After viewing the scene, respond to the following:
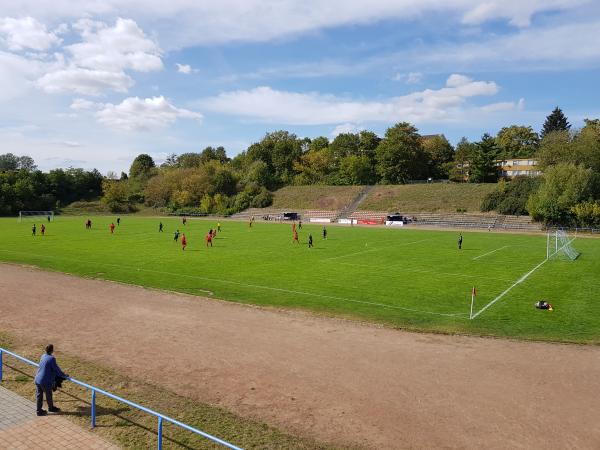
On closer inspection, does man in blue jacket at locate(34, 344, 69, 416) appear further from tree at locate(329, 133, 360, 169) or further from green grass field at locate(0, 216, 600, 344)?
tree at locate(329, 133, 360, 169)

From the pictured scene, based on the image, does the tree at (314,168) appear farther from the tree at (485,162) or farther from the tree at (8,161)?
the tree at (8,161)

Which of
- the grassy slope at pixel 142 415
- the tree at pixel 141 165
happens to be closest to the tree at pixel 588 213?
the grassy slope at pixel 142 415

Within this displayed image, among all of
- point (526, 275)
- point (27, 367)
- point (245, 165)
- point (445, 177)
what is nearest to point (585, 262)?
point (526, 275)

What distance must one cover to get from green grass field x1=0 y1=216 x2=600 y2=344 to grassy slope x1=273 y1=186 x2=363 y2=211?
53312mm

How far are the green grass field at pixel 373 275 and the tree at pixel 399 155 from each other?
2482 inches

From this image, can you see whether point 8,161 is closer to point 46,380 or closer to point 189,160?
point 189,160

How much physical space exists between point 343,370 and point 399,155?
101 m

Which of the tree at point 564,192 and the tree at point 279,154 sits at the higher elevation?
the tree at point 279,154

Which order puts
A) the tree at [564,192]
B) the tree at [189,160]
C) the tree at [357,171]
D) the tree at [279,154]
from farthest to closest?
the tree at [189,160]
the tree at [279,154]
the tree at [357,171]
the tree at [564,192]

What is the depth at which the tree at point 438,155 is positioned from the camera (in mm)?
118312

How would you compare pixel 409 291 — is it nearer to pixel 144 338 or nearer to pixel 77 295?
pixel 144 338

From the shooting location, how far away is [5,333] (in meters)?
16.8

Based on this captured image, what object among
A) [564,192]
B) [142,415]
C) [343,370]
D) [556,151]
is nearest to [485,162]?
[556,151]

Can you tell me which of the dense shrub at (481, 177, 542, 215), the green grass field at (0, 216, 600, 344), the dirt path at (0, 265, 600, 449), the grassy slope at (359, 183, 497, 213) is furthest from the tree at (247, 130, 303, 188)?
the dirt path at (0, 265, 600, 449)
